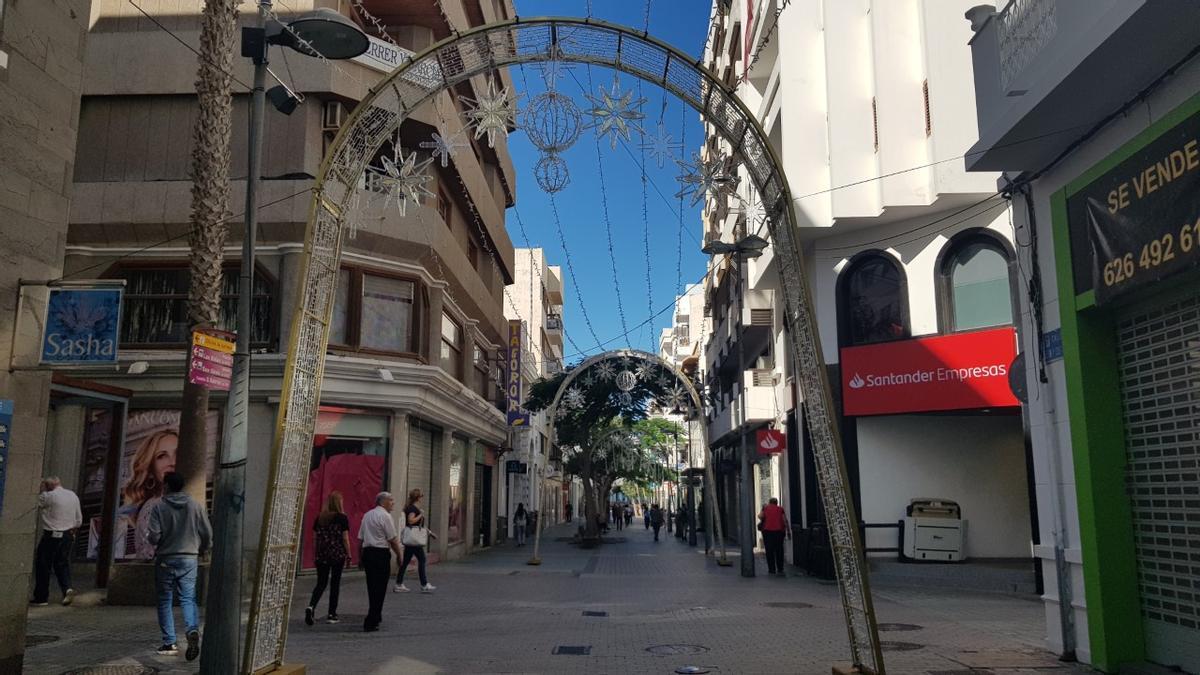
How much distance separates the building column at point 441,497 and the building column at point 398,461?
338 cm

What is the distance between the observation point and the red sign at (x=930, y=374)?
1742 centimetres

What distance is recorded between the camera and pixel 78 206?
1806cm

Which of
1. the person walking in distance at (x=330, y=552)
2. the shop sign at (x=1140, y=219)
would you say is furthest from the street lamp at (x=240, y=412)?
the shop sign at (x=1140, y=219)

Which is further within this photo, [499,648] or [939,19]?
[939,19]

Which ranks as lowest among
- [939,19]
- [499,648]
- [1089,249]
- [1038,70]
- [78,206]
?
A: [499,648]

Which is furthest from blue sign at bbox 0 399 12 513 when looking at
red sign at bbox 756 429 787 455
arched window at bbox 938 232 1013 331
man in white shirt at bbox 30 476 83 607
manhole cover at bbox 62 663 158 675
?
arched window at bbox 938 232 1013 331

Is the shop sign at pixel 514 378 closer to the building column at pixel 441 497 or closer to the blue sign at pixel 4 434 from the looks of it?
the building column at pixel 441 497

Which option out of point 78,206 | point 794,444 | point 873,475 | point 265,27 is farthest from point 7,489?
point 794,444

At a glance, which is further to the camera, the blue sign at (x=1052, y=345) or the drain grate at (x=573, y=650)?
the drain grate at (x=573, y=650)

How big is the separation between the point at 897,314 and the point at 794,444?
5132 millimetres

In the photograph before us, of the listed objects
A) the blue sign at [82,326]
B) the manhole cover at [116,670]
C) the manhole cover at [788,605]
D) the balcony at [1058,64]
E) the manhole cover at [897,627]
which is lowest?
the manhole cover at [788,605]

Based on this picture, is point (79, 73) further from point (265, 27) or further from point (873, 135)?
point (873, 135)

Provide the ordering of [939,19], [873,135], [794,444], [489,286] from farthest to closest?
[489,286], [794,444], [873,135], [939,19]

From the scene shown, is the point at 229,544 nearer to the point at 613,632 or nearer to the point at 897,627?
the point at 613,632
